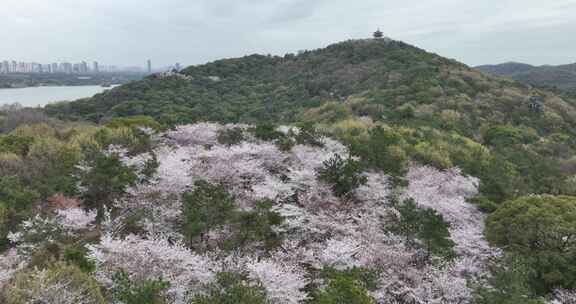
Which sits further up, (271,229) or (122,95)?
(122,95)

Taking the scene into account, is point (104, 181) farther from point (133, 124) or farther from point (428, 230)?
point (428, 230)

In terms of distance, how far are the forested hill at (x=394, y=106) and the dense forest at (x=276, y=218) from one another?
366mm

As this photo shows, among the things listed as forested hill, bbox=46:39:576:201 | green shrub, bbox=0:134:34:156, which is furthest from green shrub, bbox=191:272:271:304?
green shrub, bbox=0:134:34:156

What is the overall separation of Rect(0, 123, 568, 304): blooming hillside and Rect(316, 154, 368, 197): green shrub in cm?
4

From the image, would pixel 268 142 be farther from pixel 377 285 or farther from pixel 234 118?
pixel 234 118

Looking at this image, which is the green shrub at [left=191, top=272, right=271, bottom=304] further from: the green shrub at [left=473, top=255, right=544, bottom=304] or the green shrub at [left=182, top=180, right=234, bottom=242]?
the green shrub at [left=473, top=255, right=544, bottom=304]

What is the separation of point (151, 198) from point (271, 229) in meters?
4.02

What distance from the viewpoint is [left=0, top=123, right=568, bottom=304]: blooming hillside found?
877cm

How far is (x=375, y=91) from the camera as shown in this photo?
4747cm

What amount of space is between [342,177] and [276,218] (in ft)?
11.1

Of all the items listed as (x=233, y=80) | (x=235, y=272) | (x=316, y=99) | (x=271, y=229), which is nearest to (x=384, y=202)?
(x=271, y=229)

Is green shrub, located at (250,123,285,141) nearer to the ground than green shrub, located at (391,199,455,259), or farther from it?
farther from it

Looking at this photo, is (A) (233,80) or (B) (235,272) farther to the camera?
(A) (233,80)

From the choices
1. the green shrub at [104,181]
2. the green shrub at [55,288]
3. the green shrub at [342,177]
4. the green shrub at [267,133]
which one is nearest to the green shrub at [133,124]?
the green shrub at [267,133]
